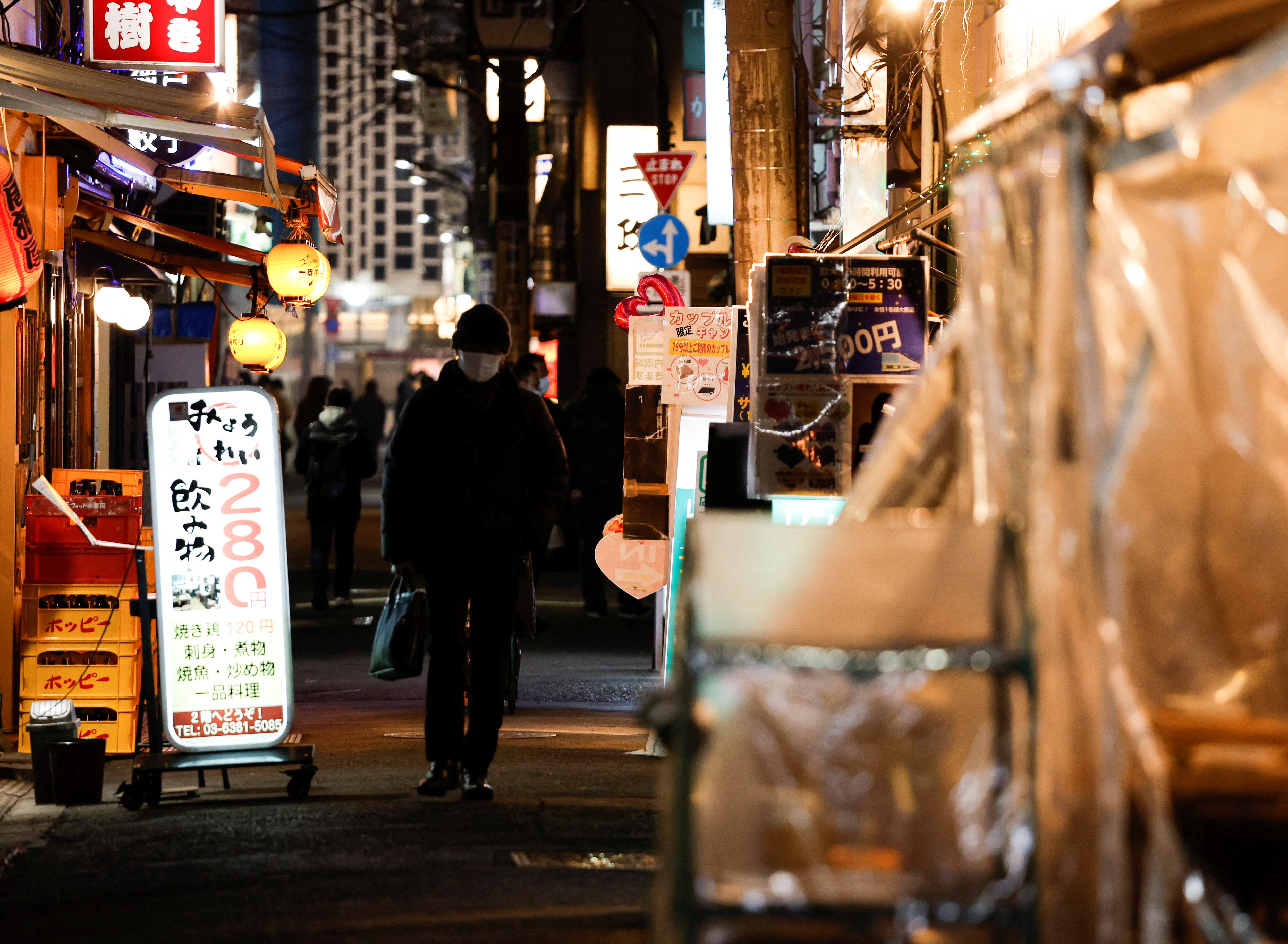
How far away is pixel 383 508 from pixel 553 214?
26.2 m

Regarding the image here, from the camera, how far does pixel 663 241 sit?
15016 millimetres

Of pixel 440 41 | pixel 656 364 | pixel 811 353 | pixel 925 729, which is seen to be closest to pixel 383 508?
pixel 811 353

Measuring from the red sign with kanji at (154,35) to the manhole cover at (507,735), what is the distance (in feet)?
18.2

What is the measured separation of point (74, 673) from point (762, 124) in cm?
525

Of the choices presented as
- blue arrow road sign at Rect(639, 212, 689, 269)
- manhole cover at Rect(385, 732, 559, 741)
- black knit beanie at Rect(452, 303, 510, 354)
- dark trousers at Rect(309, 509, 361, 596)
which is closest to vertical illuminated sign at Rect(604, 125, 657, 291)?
blue arrow road sign at Rect(639, 212, 689, 269)

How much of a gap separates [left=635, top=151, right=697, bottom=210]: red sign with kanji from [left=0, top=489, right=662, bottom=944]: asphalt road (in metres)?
7.12

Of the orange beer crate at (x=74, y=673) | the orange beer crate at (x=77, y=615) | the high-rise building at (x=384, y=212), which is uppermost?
the high-rise building at (x=384, y=212)

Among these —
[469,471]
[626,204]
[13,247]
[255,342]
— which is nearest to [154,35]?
[13,247]

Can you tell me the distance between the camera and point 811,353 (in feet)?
25.1

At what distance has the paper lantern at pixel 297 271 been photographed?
1392cm

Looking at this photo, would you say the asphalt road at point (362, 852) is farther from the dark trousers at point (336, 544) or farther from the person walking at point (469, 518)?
the dark trousers at point (336, 544)

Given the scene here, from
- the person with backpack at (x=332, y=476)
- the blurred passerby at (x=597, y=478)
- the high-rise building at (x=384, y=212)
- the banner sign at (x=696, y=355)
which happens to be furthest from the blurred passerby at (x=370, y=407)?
the high-rise building at (x=384, y=212)

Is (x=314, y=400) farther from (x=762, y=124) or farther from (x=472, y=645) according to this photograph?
(x=472, y=645)

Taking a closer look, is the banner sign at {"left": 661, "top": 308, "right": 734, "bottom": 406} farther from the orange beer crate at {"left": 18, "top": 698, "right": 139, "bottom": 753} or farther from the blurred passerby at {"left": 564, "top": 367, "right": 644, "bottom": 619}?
the orange beer crate at {"left": 18, "top": 698, "right": 139, "bottom": 753}
